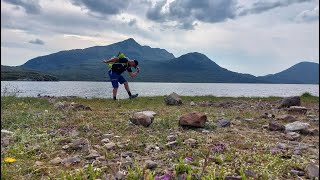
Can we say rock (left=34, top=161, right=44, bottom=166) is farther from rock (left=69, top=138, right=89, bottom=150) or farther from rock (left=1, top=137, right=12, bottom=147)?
rock (left=1, top=137, right=12, bottom=147)

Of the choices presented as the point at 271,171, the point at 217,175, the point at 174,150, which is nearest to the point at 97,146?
the point at 174,150

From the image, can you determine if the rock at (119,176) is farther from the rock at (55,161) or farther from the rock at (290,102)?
the rock at (290,102)

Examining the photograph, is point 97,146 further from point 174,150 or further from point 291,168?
point 291,168

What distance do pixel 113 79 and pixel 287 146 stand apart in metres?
17.4

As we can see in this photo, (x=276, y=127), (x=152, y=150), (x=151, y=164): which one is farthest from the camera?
(x=276, y=127)

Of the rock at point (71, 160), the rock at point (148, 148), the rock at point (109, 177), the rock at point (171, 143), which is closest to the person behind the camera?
the rock at point (109, 177)

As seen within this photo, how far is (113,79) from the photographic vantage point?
2386 cm

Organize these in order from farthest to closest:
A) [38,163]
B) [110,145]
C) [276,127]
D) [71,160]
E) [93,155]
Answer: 1. [276,127]
2. [110,145]
3. [93,155]
4. [71,160]
5. [38,163]

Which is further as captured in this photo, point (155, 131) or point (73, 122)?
point (73, 122)

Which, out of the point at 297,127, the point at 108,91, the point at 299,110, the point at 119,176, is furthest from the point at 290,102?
the point at 108,91

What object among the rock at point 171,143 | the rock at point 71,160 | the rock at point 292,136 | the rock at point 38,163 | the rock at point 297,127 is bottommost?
the rock at point 38,163

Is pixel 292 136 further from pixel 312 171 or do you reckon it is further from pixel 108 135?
pixel 108 135

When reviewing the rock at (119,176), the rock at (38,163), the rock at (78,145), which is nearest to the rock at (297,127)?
the rock at (78,145)

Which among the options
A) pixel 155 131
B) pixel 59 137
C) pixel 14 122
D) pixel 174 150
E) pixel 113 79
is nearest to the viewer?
pixel 174 150
